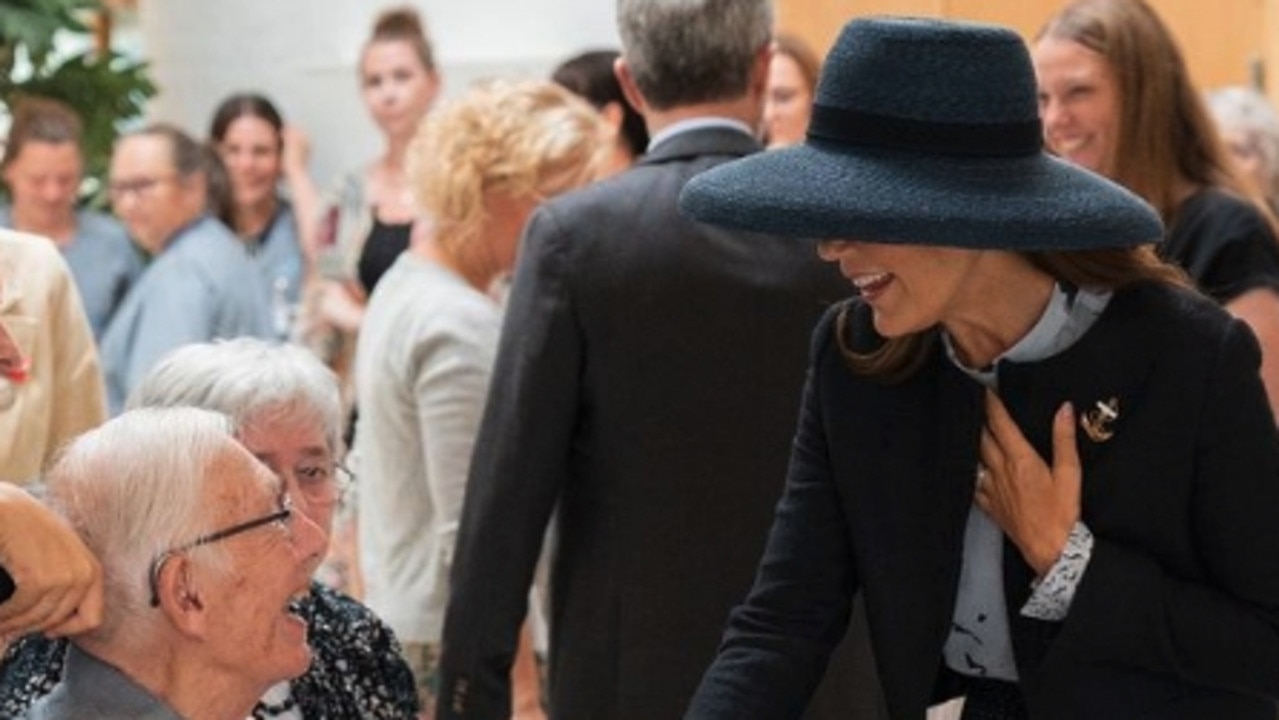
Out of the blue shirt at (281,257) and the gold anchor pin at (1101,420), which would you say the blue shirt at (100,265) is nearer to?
the blue shirt at (281,257)

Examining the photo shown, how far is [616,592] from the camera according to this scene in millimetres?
4559

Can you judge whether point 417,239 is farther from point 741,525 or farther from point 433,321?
point 741,525

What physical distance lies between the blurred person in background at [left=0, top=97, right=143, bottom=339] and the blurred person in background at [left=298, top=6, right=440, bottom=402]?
24.5 inches

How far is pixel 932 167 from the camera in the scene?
11.0ft

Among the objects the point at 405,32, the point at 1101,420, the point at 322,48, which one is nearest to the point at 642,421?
the point at 1101,420

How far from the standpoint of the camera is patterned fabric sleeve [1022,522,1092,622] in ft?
11.0

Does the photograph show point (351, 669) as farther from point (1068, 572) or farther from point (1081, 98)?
point (1081, 98)

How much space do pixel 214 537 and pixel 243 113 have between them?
23.7 ft

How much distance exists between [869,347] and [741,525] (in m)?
1.01

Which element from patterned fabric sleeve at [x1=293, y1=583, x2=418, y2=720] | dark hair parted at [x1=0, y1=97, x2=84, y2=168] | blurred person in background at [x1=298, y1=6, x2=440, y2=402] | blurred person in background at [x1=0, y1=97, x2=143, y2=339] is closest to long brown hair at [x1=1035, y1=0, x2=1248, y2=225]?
patterned fabric sleeve at [x1=293, y1=583, x2=418, y2=720]

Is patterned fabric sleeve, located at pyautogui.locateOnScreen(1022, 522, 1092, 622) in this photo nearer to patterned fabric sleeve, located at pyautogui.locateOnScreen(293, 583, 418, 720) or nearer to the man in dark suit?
patterned fabric sleeve, located at pyautogui.locateOnScreen(293, 583, 418, 720)

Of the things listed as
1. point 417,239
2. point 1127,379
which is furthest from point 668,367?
point 417,239

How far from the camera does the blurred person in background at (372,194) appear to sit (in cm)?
781

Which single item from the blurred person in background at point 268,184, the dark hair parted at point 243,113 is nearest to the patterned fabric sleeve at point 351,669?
the blurred person in background at point 268,184
